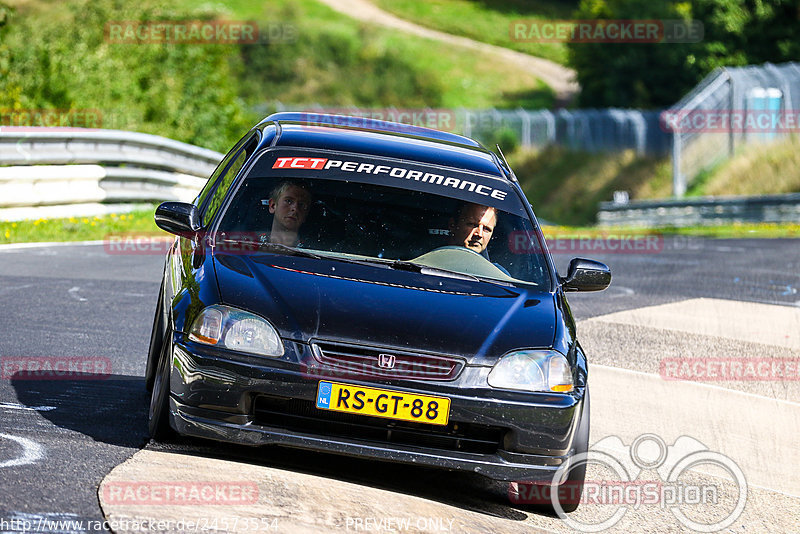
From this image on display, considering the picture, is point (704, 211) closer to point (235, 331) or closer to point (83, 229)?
point (83, 229)

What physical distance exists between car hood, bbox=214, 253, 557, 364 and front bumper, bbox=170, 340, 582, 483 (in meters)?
0.15

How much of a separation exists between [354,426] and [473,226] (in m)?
1.60

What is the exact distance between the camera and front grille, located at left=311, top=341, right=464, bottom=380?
5309 mm

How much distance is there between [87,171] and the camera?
1648cm

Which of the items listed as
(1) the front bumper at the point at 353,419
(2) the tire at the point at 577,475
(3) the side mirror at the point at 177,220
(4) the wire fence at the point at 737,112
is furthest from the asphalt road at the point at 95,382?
(4) the wire fence at the point at 737,112

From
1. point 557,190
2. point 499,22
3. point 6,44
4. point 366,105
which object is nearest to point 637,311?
point 6,44

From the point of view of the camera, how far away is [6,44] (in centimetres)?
2194

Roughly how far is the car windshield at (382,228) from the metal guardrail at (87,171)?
9.22 m

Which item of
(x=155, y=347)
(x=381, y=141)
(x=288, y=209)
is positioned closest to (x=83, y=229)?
(x=155, y=347)

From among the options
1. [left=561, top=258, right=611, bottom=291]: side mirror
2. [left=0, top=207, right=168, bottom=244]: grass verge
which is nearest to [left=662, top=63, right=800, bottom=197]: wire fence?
[left=0, top=207, right=168, bottom=244]: grass verge

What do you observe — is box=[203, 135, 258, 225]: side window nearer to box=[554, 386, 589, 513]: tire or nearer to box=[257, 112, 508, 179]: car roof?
box=[257, 112, 508, 179]: car roof

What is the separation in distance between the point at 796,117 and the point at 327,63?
156 feet

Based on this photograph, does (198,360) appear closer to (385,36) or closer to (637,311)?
(637,311)

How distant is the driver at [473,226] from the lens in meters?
6.55
